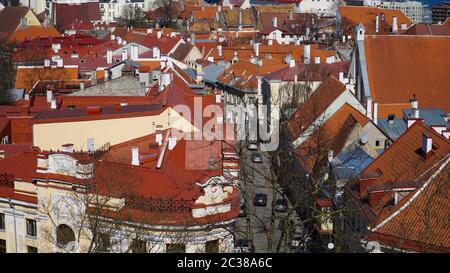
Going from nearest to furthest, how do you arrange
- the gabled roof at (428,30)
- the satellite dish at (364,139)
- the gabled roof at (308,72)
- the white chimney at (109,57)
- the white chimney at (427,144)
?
the white chimney at (427,144), the satellite dish at (364,139), the gabled roof at (308,72), the white chimney at (109,57), the gabled roof at (428,30)

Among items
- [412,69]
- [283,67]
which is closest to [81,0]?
[283,67]

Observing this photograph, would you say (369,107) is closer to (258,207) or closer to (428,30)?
(258,207)

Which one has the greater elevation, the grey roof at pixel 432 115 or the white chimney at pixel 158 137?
the white chimney at pixel 158 137

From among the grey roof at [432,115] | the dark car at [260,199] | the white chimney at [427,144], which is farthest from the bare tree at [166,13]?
the white chimney at [427,144]

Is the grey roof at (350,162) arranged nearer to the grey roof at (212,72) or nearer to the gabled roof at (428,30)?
the grey roof at (212,72)

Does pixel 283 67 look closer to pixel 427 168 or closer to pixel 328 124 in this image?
pixel 328 124

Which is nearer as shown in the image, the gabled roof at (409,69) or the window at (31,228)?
the window at (31,228)

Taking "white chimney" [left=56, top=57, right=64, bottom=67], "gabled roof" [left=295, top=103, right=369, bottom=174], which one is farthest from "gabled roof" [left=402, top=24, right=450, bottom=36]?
"gabled roof" [left=295, top=103, right=369, bottom=174]

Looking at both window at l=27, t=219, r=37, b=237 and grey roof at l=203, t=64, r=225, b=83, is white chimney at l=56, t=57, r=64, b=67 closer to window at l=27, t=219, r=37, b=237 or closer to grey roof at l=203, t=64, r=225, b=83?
grey roof at l=203, t=64, r=225, b=83
